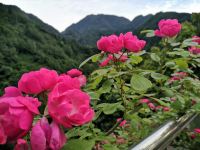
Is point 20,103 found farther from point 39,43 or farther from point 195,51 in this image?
point 39,43

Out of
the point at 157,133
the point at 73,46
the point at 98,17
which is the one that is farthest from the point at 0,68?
the point at 98,17

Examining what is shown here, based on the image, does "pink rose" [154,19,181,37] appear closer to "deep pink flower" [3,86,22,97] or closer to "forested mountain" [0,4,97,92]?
"deep pink flower" [3,86,22,97]

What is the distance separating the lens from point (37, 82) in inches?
26.5

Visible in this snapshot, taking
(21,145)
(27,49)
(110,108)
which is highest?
(21,145)

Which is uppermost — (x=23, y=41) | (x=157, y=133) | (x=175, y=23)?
(x=175, y=23)

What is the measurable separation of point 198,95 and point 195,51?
8.1 inches

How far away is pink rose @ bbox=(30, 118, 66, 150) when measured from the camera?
0.56m

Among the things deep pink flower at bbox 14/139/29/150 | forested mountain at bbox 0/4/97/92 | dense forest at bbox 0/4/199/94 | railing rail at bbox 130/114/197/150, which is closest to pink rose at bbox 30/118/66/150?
deep pink flower at bbox 14/139/29/150

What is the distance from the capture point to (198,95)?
6.41 ft

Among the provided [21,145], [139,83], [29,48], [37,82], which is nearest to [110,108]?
[139,83]

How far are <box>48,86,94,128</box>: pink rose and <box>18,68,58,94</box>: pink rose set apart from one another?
0.20ft

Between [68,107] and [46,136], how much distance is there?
0.17 feet

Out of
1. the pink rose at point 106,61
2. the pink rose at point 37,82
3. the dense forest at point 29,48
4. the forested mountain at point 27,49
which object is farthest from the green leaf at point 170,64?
the forested mountain at point 27,49

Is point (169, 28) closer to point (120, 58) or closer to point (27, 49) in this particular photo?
point (120, 58)
